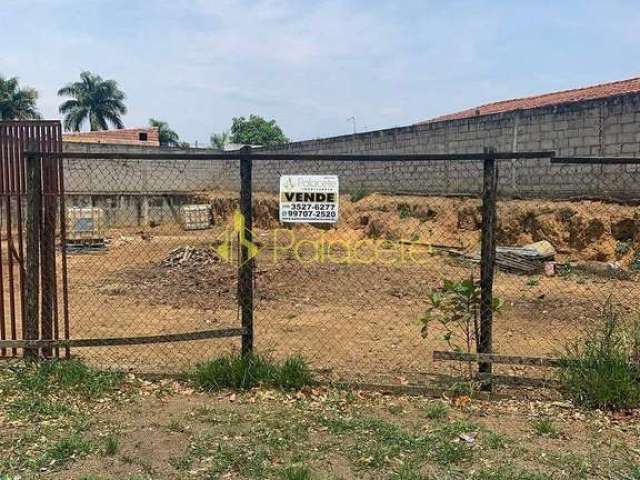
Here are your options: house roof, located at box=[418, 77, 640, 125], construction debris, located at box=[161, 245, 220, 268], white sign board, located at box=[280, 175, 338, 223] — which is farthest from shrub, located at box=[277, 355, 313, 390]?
house roof, located at box=[418, 77, 640, 125]

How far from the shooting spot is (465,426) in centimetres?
387

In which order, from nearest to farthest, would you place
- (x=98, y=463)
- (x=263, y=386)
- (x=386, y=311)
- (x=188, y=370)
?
(x=98, y=463) < (x=263, y=386) < (x=188, y=370) < (x=386, y=311)

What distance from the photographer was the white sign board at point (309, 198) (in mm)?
4680

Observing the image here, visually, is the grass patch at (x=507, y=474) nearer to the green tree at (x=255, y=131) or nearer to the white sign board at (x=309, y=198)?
the white sign board at (x=309, y=198)

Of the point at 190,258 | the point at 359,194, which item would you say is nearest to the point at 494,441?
the point at 190,258

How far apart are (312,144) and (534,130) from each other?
10.0 meters

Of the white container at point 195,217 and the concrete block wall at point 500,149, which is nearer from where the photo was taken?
the concrete block wall at point 500,149

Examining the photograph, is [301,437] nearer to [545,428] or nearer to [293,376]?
[293,376]

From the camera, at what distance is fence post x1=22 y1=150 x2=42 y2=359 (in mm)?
4840

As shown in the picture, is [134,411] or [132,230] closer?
[134,411]

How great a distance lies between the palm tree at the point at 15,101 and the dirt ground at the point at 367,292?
26309 mm

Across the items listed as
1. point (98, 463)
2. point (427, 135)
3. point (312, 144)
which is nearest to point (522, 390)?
point (98, 463)

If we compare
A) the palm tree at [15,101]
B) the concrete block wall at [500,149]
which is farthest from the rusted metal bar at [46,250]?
the palm tree at [15,101]

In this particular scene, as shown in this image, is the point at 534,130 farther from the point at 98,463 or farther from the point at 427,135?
the point at 98,463
